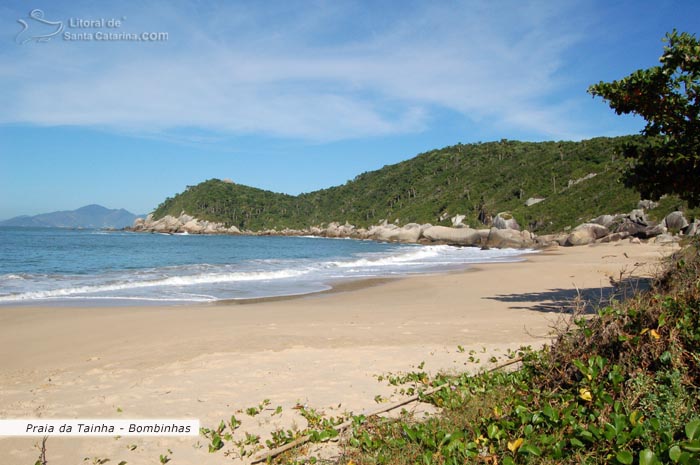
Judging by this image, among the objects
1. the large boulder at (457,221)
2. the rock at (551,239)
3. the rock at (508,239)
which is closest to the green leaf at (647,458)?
the rock at (551,239)

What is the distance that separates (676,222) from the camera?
3962 centimetres

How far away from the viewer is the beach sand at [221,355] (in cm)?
500

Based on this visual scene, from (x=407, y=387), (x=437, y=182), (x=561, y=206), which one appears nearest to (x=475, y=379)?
(x=407, y=387)

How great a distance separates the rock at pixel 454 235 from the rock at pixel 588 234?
16.7m

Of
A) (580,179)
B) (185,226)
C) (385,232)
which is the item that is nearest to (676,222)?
(580,179)

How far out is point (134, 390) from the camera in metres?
5.81

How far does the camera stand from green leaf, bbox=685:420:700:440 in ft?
9.39

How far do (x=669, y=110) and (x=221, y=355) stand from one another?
10290 millimetres

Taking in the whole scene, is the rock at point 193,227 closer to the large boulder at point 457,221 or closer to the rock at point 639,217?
the large boulder at point 457,221

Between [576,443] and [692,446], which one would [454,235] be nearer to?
[576,443]

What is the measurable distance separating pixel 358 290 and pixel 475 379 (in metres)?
12.4

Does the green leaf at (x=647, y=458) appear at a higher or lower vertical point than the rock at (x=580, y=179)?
lower

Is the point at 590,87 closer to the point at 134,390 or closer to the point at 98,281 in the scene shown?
the point at 134,390

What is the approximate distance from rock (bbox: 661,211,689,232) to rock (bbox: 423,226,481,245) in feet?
76.4
